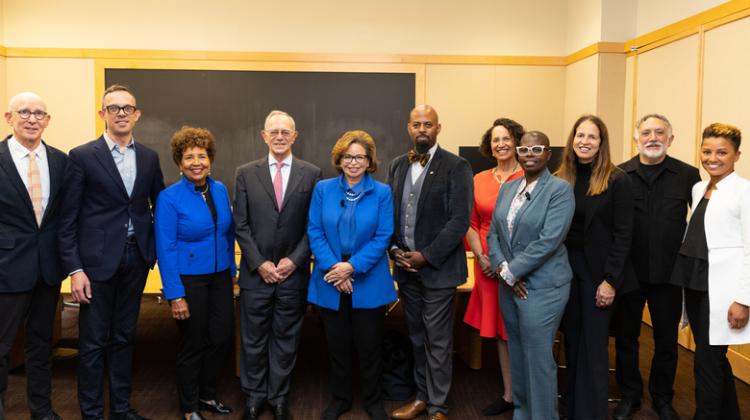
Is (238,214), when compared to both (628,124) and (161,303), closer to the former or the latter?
(161,303)

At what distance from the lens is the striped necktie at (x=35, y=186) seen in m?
2.85

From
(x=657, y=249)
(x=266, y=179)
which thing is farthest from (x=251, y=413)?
(x=657, y=249)

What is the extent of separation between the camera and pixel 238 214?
124 inches

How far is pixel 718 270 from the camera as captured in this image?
282 cm

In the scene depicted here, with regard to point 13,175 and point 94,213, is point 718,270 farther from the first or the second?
point 13,175

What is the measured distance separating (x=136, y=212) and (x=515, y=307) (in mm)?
2053

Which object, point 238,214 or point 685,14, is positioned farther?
point 685,14

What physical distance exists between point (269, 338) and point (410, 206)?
1098 millimetres

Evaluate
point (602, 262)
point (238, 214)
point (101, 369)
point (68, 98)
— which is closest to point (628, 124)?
point (602, 262)

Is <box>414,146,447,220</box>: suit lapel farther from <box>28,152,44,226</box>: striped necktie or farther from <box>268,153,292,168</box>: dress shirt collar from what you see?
<box>28,152,44,226</box>: striped necktie

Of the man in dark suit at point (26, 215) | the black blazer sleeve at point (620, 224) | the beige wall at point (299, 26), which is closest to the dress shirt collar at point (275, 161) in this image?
the man in dark suit at point (26, 215)

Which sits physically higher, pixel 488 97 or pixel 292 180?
pixel 488 97

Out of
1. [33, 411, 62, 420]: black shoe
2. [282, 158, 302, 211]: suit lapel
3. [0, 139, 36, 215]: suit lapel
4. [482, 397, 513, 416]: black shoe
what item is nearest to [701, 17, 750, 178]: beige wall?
[482, 397, 513, 416]: black shoe

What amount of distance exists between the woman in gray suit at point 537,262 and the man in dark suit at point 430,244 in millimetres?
293
